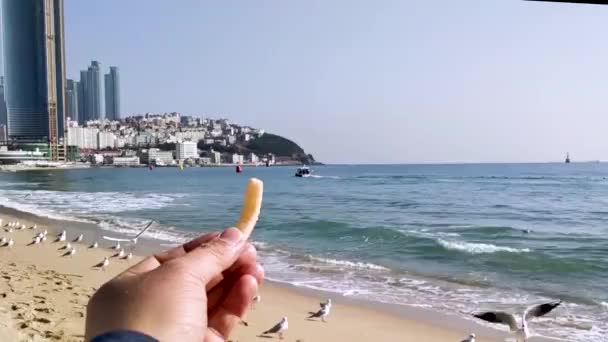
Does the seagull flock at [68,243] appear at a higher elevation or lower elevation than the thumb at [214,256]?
lower

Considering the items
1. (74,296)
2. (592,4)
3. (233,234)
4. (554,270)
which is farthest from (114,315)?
(554,270)

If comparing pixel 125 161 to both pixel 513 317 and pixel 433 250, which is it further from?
pixel 513 317

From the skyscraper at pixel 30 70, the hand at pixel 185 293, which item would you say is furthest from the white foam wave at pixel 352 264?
the skyscraper at pixel 30 70

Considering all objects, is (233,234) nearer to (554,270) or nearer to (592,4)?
(592,4)

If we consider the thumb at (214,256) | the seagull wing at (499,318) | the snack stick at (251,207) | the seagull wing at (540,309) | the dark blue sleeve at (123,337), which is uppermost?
the snack stick at (251,207)

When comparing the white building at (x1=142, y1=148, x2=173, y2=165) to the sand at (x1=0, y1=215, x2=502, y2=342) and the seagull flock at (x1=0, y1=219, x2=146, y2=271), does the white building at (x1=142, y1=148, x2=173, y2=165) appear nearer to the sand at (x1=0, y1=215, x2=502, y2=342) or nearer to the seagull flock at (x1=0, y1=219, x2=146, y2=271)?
the seagull flock at (x1=0, y1=219, x2=146, y2=271)

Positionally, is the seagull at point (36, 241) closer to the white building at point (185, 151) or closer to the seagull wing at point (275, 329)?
the seagull wing at point (275, 329)

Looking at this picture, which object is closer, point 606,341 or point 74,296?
point 606,341
